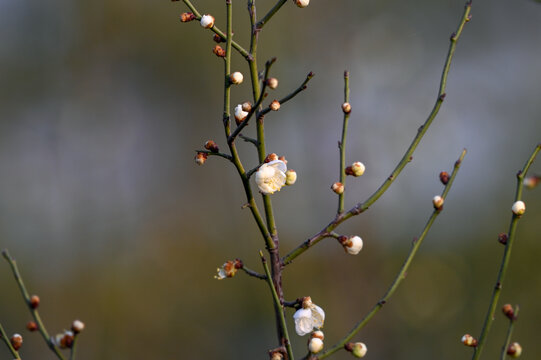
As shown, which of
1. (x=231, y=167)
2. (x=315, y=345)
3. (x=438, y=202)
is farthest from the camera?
(x=231, y=167)

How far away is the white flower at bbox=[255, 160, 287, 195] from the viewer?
0.53 meters

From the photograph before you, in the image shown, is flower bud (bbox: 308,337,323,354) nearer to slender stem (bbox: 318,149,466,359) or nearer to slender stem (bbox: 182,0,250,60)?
slender stem (bbox: 318,149,466,359)

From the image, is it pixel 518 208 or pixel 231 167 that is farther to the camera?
pixel 231 167

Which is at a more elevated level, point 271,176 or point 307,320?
point 271,176

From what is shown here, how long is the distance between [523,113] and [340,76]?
3.48 feet

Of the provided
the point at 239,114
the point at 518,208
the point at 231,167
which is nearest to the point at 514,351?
the point at 518,208

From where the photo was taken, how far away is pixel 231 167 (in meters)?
3.21

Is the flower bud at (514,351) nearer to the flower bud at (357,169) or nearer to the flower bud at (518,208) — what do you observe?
the flower bud at (518,208)

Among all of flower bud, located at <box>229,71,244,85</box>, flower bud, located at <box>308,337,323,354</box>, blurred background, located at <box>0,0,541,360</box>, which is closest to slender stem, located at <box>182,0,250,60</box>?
flower bud, located at <box>229,71,244,85</box>

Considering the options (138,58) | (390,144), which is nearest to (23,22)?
(138,58)

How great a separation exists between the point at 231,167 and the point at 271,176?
8.80 ft

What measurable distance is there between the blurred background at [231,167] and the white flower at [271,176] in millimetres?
2226

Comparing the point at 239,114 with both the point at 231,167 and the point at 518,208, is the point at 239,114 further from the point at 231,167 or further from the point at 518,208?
the point at 231,167

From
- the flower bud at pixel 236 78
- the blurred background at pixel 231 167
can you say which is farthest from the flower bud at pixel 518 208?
the blurred background at pixel 231 167
